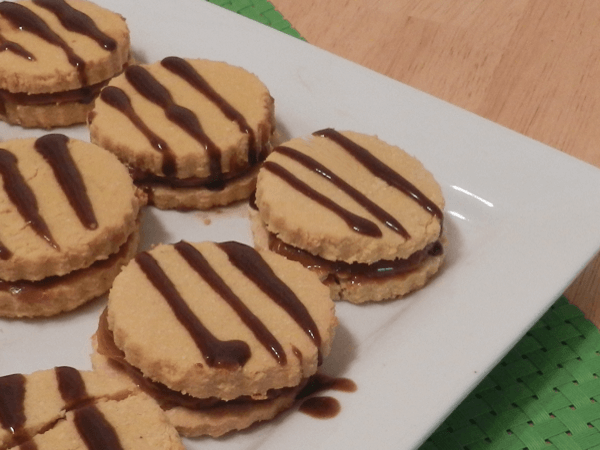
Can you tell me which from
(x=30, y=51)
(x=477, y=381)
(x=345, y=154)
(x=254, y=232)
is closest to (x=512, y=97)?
(x=345, y=154)

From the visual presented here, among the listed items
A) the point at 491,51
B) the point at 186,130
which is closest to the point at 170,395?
the point at 186,130

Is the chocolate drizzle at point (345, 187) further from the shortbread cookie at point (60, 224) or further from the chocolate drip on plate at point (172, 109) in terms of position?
the shortbread cookie at point (60, 224)

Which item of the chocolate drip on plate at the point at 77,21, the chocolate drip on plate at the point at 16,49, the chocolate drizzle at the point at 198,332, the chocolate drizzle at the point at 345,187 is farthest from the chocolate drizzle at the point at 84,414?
the chocolate drip on plate at the point at 77,21

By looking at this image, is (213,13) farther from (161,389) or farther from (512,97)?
(161,389)

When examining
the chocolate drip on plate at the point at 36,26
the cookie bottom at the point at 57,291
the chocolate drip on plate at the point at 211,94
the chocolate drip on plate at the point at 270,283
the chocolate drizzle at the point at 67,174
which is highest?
the chocolate drip on plate at the point at 211,94

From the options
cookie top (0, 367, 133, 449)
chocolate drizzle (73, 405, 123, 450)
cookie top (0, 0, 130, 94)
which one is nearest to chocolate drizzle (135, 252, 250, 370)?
cookie top (0, 367, 133, 449)
